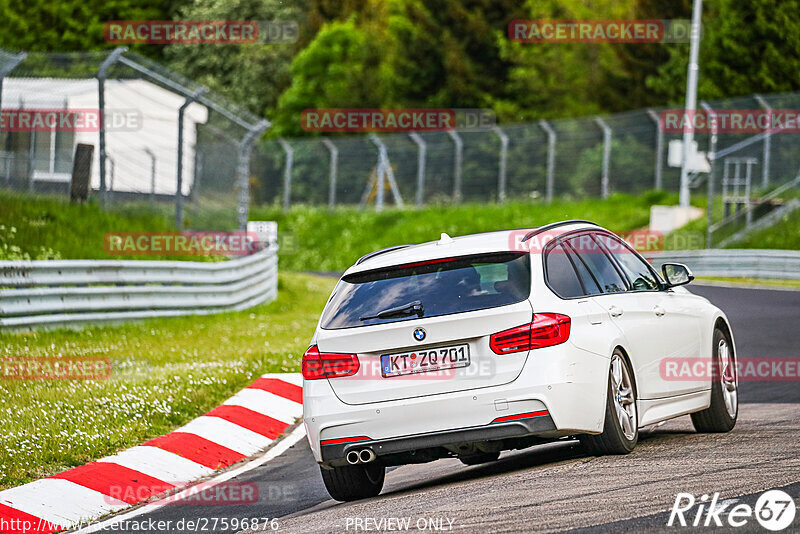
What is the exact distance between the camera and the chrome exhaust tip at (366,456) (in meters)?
8.12

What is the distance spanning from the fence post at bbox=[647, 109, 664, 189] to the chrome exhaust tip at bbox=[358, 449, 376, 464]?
30743 mm

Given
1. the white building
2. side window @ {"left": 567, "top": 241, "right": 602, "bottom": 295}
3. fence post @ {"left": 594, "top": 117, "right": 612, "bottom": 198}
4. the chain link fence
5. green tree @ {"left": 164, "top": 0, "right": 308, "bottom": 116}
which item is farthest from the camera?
green tree @ {"left": 164, "top": 0, "right": 308, "bottom": 116}

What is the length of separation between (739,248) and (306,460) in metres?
24.5

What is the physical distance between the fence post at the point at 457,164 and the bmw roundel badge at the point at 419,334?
34.3 meters

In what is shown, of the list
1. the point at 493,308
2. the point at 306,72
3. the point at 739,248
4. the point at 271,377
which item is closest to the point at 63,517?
the point at 493,308

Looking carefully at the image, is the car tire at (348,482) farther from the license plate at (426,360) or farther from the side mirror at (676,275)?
the side mirror at (676,275)

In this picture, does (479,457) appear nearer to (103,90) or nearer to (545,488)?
(545,488)

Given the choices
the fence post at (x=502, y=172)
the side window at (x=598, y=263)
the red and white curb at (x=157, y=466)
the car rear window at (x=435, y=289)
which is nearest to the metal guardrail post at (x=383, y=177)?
the fence post at (x=502, y=172)

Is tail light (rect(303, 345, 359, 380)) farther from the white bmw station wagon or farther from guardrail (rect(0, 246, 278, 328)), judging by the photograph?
guardrail (rect(0, 246, 278, 328))

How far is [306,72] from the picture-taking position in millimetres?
65562

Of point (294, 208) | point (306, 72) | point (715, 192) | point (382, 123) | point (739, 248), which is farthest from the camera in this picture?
point (306, 72)

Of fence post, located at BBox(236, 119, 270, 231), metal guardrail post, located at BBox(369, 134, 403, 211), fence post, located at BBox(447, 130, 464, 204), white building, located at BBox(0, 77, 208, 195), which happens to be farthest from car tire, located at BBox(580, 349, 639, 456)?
fence post, located at BBox(447, 130, 464, 204)

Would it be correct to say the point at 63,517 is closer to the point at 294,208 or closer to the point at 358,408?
the point at 358,408

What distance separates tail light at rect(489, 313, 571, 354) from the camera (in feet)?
26.2
